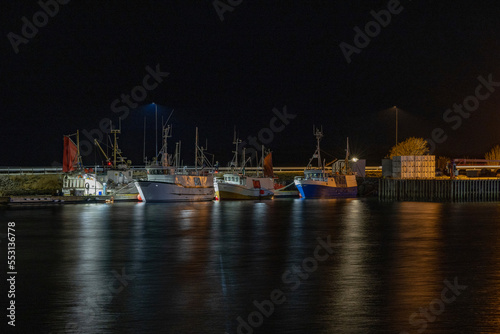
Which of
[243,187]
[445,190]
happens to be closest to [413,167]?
[445,190]

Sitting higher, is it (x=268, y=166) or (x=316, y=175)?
(x=268, y=166)

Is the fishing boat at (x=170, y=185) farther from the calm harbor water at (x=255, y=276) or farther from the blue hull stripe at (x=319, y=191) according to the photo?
the calm harbor water at (x=255, y=276)

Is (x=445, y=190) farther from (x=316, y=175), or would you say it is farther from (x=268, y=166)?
(x=268, y=166)

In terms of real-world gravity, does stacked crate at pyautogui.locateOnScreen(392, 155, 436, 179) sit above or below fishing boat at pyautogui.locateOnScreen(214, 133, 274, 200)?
above

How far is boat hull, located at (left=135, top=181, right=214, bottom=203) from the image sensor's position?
248 ft

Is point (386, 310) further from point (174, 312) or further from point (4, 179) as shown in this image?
point (4, 179)

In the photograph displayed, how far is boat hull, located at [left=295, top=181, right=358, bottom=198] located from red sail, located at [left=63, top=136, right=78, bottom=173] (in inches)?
1156

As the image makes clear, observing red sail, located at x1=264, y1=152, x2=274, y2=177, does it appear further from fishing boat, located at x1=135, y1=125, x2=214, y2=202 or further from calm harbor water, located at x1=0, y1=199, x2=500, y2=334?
calm harbor water, located at x1=0, y1=199, x2=500, y2=334

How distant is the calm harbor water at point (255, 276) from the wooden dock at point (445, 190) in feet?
109

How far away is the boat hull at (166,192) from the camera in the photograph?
2975 inches

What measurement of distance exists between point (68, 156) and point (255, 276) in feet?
186

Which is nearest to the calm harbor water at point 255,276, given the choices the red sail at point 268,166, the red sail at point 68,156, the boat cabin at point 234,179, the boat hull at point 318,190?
the red sail at point 68,156

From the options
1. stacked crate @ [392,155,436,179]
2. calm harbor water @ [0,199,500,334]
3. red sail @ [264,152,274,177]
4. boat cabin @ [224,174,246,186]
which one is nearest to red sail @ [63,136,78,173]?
boat cabin @ [224,174,246,186]

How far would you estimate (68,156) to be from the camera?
79.9 meters
